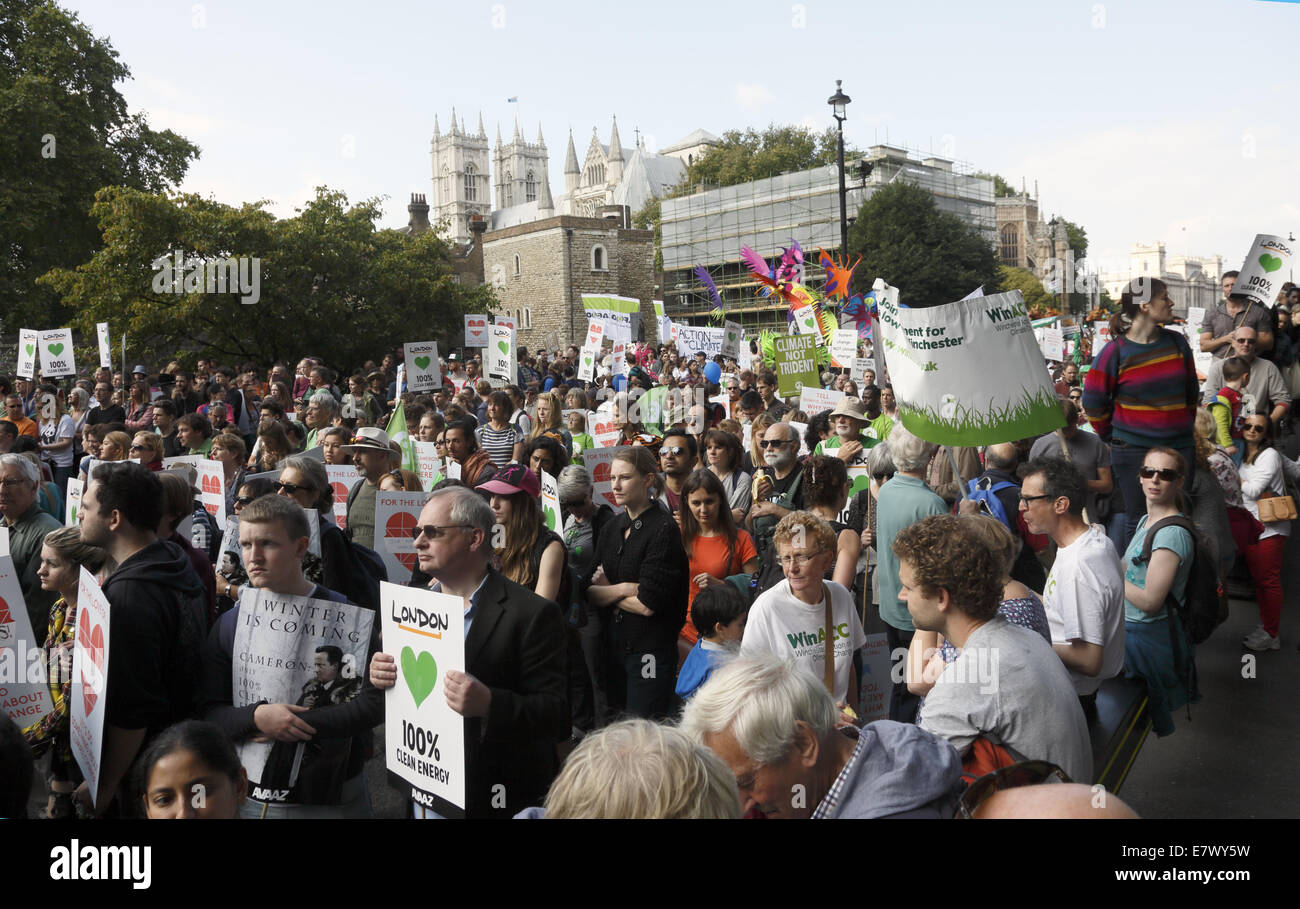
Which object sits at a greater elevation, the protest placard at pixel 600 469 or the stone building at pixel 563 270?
the stone building at pixel 563 270

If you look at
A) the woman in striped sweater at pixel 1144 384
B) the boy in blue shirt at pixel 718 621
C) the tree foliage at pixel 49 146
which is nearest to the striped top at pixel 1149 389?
the woman in striped sweater at pixel 1144 384

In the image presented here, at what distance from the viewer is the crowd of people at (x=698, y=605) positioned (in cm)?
235

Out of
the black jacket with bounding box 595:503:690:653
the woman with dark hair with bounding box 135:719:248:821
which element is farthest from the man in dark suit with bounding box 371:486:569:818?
the black jacket with bounding box 595:503:690:653

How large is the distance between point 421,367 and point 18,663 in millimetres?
9627

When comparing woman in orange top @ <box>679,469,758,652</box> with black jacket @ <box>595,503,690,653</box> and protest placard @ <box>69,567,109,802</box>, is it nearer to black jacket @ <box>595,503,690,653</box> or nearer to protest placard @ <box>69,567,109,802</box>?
black jacket @ <box>595,503,690,653</box>

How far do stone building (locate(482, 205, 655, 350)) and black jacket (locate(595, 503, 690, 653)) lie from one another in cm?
5660

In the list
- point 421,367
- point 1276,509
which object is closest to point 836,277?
point 421,367

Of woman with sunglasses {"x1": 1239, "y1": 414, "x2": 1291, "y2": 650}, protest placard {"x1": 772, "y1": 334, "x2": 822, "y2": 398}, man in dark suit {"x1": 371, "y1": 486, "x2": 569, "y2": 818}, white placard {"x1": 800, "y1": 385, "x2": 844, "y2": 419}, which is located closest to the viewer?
man in dark suit {"x1": 371, "y1": 486, "x2": 569, "y2": 818}

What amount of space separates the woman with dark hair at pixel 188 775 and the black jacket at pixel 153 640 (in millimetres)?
534

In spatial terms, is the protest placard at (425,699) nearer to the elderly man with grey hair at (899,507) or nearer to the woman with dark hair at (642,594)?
the woman with dark hair at (642,594)

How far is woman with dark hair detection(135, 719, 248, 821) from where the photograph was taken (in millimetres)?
2508

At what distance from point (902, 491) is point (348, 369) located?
27911 millimetres

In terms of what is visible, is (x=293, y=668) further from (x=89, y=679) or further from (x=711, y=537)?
(x=711, y=537)

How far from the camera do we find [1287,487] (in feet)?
24.3
